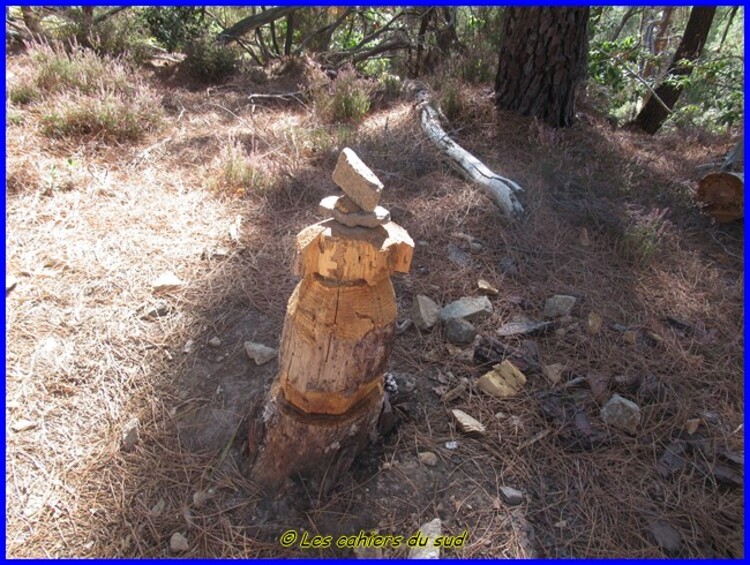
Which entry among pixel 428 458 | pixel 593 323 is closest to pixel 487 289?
pixel 593 323

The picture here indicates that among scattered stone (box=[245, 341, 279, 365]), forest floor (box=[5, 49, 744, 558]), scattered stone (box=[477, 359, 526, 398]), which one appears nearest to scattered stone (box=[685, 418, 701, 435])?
forest floor (box=[5, 49, 744, 558])

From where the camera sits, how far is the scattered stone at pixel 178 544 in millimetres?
1768

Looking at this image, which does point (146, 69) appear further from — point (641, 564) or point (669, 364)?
point (641, 564)

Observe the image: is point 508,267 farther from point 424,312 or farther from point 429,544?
point 429,544

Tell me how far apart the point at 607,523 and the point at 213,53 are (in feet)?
24.0

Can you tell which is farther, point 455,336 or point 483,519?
point 455,336

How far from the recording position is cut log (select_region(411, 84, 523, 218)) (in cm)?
359

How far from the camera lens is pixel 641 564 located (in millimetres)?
1769

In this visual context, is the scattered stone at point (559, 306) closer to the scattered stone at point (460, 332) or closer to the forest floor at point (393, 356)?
the forest floor at point (393, 356)

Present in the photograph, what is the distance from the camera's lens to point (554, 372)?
2.42 metres

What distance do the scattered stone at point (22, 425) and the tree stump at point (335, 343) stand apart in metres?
1.07

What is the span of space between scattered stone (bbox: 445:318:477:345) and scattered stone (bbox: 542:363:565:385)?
42 centimetres

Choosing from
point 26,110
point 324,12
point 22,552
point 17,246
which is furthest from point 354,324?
point 324,12

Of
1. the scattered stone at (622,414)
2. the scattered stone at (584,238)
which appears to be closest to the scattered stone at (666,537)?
the scattered stone at (622,414)
